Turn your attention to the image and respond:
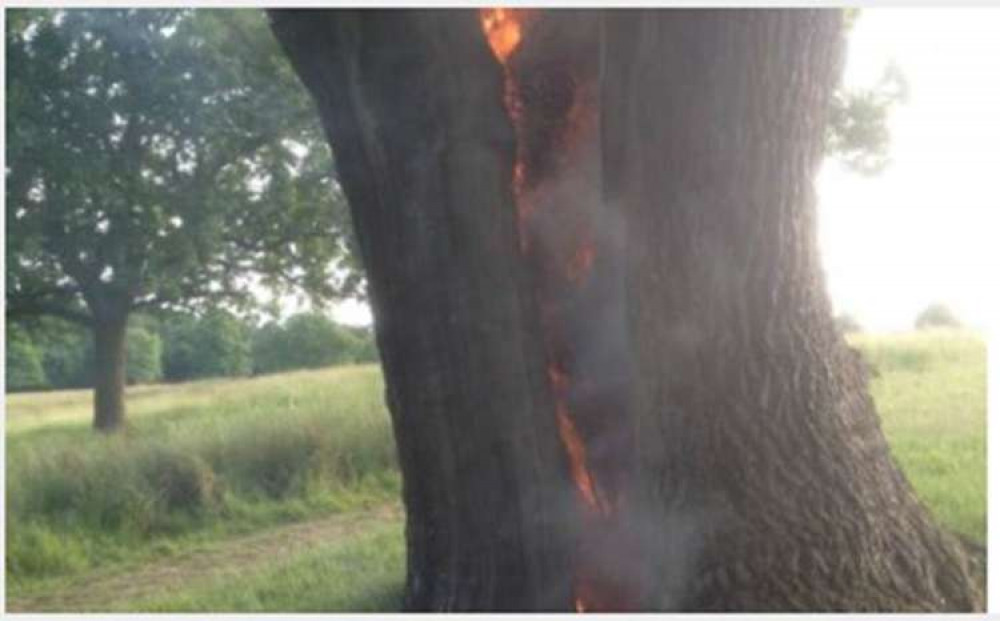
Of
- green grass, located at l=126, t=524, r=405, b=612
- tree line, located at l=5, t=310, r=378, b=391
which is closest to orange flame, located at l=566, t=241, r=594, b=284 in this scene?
green grass, located at l=126, t=524, r=405, b=612

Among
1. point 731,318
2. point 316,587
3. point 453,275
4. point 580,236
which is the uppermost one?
point 580,236

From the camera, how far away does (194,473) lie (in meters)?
8.31

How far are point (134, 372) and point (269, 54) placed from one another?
4.22 meters

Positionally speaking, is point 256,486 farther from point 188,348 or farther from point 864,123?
point 864,123

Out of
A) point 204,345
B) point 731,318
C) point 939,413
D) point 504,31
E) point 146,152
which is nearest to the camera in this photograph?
point 731,318

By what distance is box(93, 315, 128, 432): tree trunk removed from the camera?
12.2 metres

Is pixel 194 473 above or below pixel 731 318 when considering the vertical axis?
below

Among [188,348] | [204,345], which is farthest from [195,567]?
[188,348]

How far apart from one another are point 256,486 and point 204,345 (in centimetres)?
428

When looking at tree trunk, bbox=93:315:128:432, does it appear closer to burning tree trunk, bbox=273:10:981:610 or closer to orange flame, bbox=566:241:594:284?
burning tree trunk, bbox=273:10:981:610

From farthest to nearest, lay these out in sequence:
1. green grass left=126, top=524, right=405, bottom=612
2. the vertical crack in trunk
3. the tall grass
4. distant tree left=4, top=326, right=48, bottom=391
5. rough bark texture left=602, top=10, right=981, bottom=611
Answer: distant tree left=4, top=326, right=48, bottom=391
the tall grass
green grass left=126, top=524, right=405, bottom=612
the vertical crack in trunk
rough bark texture left=602, top=10, right=981, bottom=611

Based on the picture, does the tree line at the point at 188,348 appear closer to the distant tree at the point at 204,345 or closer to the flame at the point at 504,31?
the distant tree at the point at 204,345

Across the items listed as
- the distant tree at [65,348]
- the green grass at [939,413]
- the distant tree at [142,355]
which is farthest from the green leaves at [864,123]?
the distant tree at [65,348]

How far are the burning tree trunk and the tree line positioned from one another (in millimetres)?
7639
